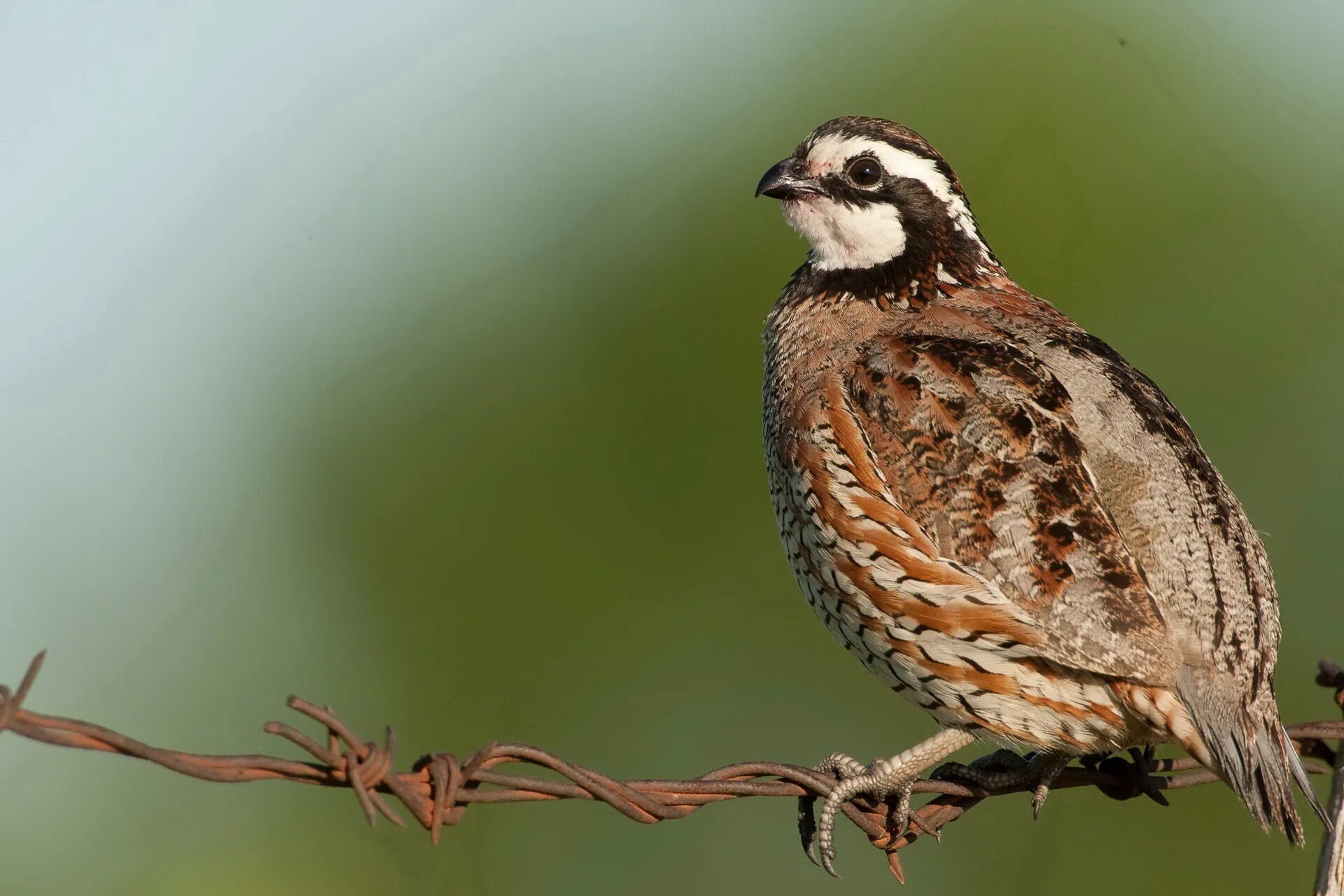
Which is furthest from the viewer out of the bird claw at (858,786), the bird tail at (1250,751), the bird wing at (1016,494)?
the bird claw at (858,786)

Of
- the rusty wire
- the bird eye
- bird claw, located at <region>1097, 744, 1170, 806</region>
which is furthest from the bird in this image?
the bird eye

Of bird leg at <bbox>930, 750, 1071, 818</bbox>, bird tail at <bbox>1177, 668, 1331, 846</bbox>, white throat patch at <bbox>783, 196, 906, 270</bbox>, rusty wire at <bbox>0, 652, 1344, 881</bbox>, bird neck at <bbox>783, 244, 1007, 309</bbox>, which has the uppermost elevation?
white throat patch at <bbox>783, 196, 906, 270</bbox>

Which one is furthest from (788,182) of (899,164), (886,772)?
(886,772)

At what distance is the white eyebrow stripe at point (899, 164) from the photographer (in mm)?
6926

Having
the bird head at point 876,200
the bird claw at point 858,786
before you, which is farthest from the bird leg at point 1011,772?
the bird head at point 876,200

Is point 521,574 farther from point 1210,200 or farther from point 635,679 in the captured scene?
point 1210,200

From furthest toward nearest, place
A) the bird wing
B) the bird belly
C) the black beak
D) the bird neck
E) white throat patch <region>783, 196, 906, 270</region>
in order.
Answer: the black beak, white throat patch <region>783, 196, 906, 270</region>, the bird neck, the bird belly, the bird wing

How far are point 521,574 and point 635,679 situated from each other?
136cm

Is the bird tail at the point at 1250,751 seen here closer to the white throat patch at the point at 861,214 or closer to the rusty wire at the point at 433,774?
the rusty wire at the point at 433,774

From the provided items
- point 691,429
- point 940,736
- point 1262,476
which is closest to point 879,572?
point 940,736

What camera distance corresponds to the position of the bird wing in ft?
16.9

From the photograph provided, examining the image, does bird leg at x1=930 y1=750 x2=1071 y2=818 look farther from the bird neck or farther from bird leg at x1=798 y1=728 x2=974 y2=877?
the bird neck

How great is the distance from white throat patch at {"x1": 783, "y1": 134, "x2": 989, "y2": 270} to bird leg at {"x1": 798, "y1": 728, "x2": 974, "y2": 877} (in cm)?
213

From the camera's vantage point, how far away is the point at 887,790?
5848mm
